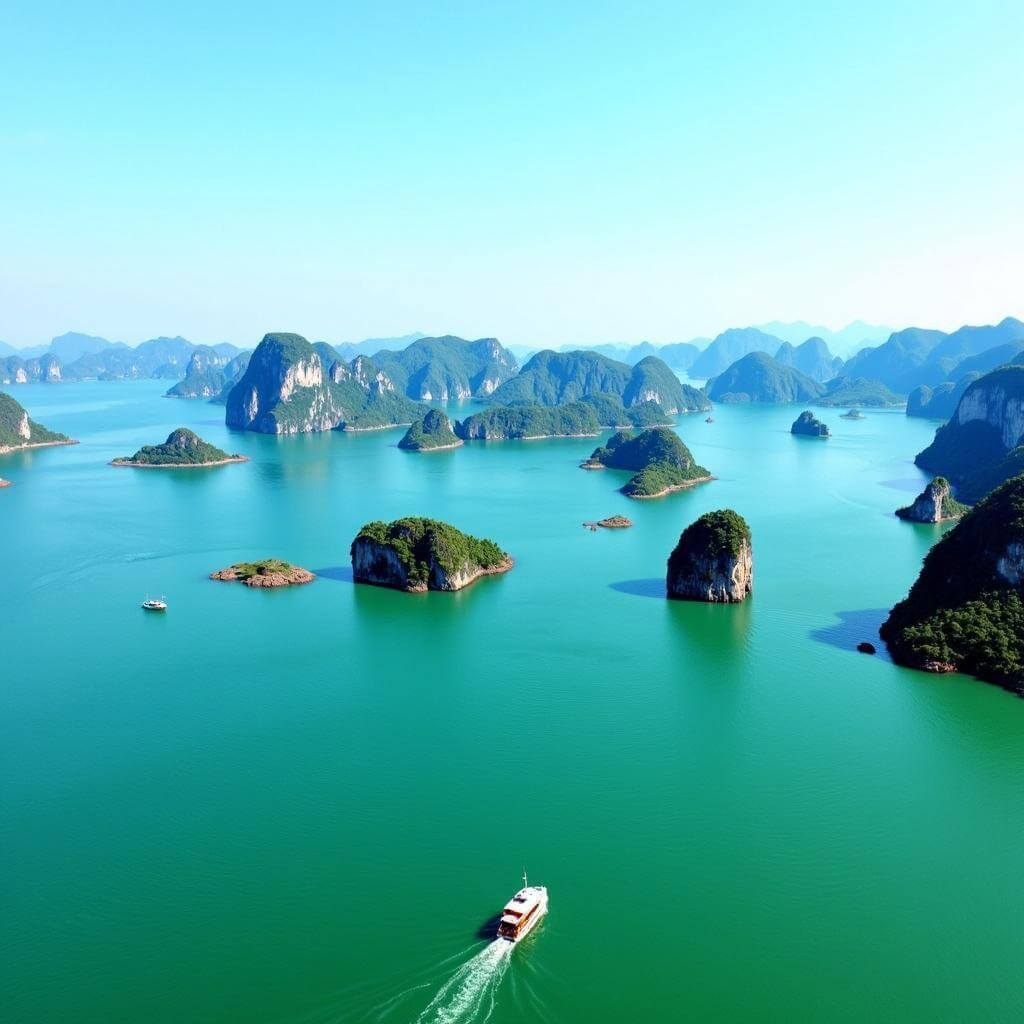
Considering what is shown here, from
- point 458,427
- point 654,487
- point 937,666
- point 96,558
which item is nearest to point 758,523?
point 654,487

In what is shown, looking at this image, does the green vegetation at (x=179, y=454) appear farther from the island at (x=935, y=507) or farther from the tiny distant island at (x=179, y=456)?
the island at (x=935, y=507)

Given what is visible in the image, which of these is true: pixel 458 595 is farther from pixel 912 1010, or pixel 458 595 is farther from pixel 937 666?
pixel 912 1010

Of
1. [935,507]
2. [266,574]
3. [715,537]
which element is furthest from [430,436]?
[715,537]

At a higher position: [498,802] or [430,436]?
[430,436]

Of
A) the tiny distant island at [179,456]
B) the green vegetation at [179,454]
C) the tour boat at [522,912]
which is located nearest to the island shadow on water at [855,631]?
the tour boat at [522,912]

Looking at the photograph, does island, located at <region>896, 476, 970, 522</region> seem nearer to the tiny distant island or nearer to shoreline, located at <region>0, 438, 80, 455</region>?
the tiny distant island

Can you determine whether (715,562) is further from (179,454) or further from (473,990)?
(179,454)
